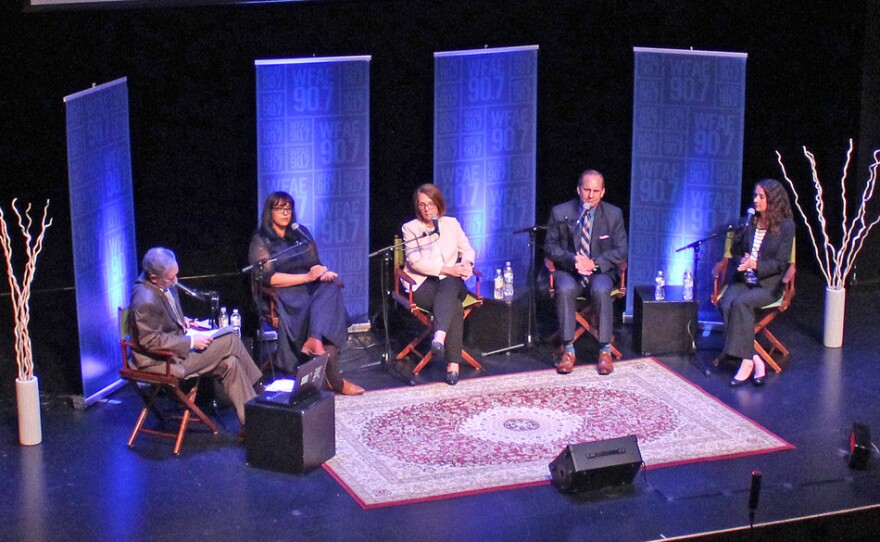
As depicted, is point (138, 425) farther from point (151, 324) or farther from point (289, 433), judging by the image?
point (289, 433)

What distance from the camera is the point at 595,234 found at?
9.05 meters

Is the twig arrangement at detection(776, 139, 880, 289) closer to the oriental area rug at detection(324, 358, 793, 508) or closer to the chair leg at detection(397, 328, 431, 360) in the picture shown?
the oriental area rug at detection(324, 358, 793, 508)

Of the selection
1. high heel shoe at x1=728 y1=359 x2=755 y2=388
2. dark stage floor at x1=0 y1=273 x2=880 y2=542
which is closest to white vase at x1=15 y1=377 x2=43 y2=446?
dark stage floor at x1=0 y1=273 x2=880 y2=542

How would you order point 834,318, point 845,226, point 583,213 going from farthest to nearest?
point 845,226 < point 834,318 < point 583,213

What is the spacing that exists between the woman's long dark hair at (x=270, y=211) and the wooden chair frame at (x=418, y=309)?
81cm

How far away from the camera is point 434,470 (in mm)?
7297

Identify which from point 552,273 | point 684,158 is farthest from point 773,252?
point 552,273

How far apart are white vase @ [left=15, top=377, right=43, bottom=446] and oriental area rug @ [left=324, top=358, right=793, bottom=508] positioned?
163cm

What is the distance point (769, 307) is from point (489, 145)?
2.11 m

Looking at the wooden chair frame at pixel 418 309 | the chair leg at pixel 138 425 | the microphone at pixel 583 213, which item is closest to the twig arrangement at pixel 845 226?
the microphone at pixel 583 213

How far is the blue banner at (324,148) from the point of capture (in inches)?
352

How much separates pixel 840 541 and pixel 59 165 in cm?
575

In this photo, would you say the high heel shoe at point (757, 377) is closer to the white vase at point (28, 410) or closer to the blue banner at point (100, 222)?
the blue banner at point (100, 222)

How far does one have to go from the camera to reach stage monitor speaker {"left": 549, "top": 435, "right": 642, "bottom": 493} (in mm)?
6840
